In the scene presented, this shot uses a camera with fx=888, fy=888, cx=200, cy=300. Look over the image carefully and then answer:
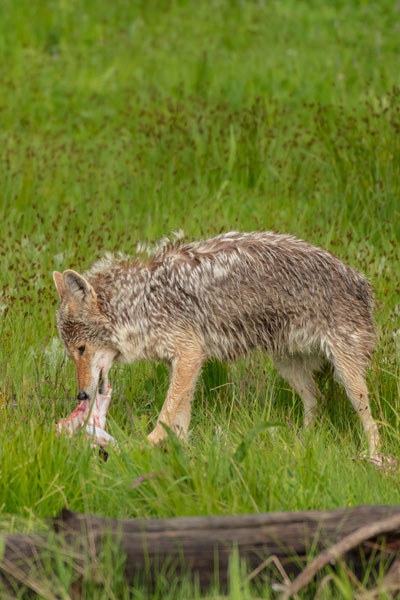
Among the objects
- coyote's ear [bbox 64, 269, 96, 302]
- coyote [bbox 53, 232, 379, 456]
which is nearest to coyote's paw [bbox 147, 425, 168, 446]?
coyote [bbox 53, 232, 379, 456]

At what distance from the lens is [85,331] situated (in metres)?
6.28

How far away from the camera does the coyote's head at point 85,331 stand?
6.25 m

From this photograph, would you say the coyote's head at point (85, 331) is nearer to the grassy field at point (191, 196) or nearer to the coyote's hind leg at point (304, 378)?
the grassy field at point (191, 196)

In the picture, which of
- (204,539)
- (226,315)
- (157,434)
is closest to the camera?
(204,539)

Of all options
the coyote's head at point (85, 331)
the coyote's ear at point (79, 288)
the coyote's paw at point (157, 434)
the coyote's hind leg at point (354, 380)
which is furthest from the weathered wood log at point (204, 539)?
the coyote's ear at point (79, 288)

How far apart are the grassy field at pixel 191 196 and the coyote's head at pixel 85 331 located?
30 cm

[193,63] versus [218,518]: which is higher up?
[193,63]

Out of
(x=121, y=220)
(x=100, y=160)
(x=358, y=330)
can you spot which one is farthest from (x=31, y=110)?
(x=358, y=330)

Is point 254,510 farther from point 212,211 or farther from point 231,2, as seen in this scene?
point 231,2

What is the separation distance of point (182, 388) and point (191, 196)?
4.49 meters

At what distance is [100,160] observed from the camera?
37.4ft

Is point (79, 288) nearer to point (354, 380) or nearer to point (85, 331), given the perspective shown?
point (85, 331)

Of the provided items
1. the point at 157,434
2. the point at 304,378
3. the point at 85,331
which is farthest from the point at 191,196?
the point at 157,434

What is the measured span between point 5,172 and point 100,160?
1.39 meters
